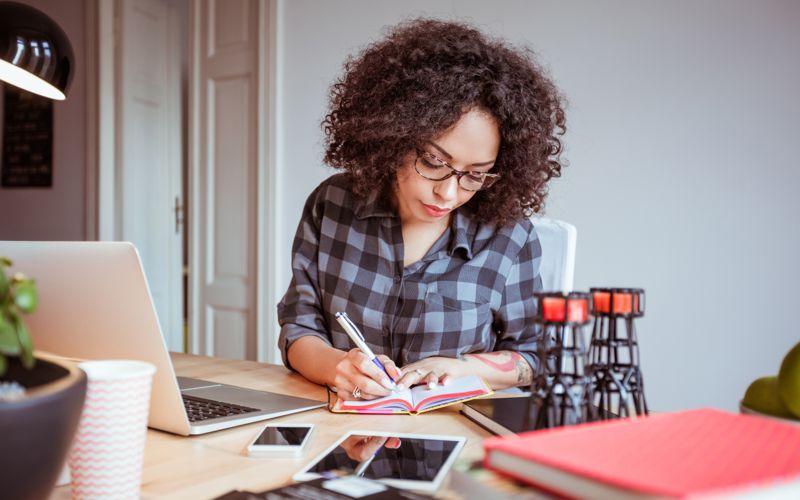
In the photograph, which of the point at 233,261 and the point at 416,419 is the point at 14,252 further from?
the point at 233,261

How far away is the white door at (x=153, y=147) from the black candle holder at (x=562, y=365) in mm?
3399

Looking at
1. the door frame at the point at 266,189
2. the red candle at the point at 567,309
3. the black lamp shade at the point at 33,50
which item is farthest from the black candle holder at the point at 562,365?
the door frame at the point at 266,189

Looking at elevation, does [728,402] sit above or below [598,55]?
below

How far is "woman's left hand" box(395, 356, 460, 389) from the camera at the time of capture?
43.8 inches

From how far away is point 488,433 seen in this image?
0.89 metres

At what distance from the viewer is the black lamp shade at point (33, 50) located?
1.19 meters

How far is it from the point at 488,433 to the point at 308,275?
74 cm

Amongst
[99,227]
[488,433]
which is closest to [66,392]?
[488,433]

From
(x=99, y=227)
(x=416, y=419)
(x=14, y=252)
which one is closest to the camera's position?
(x=14, y=252)

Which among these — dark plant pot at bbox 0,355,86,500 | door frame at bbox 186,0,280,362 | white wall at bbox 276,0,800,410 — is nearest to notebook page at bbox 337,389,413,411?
dark plant pot at bbox 0,355,86,500

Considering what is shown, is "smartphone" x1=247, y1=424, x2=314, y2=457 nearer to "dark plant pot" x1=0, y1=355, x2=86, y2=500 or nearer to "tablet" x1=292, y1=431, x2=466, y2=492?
"tablet" x1=292, y1=431, x2=466, y2=492

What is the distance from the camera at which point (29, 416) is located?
0.44 m

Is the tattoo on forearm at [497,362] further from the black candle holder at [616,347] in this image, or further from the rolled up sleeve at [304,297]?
the black candle holder at [616,347]

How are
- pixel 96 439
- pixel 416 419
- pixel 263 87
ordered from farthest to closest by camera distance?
pixel 263 87 < pixel 416 419 < pixel 96 439
